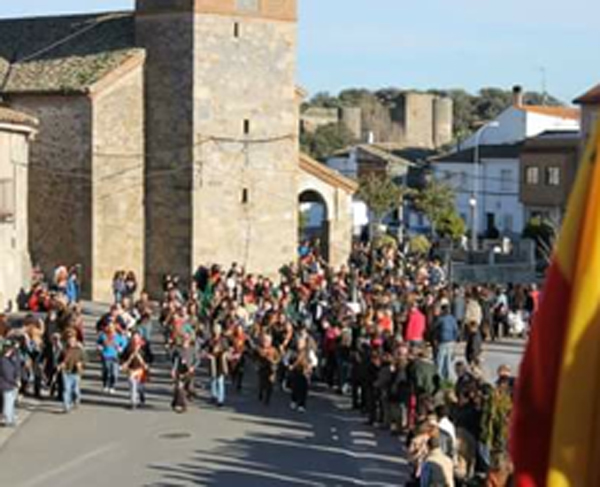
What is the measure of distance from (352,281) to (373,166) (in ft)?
158

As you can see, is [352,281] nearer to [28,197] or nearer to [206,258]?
[206,258]

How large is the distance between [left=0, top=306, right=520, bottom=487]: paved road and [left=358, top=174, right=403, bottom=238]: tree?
37.2 metres

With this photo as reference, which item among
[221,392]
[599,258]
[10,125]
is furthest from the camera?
[10,125]

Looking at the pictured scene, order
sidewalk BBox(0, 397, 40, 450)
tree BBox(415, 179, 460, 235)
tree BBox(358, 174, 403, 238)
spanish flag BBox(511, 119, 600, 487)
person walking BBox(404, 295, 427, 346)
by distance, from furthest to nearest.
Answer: tree BBox(415, 179, 460, 235)
tree BBox(358, 174, 403, 238)
person walking BBox(404, 295, 427, 346)
sidewalk BBox(0, 397, 40, 450)
spanish flag BBox(511, 119, 600, 487)

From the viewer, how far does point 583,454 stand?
11.0 ft

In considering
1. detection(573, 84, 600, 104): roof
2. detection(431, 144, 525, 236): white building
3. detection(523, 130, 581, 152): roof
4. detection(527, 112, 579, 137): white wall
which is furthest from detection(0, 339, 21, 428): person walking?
detection(527, 112, 579, 137): white wall

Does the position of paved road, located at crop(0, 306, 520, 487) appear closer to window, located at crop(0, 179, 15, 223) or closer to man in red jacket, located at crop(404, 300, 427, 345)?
man in red jacket, located at crop(404, 300, 427, 345)

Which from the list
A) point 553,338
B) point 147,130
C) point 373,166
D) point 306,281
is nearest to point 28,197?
point 147,130

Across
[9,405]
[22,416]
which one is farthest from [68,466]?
[22,416]

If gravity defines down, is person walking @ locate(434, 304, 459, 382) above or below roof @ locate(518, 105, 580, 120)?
below

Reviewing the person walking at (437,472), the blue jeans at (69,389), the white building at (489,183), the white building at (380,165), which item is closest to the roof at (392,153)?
the white building at (380,165)

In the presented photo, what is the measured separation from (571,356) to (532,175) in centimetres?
6058

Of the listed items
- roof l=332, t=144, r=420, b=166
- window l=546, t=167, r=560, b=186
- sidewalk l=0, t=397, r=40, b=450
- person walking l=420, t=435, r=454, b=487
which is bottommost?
sidewalk l=0, t=397, r=40, b=450

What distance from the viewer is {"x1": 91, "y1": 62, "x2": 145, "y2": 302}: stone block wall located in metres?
35.2
